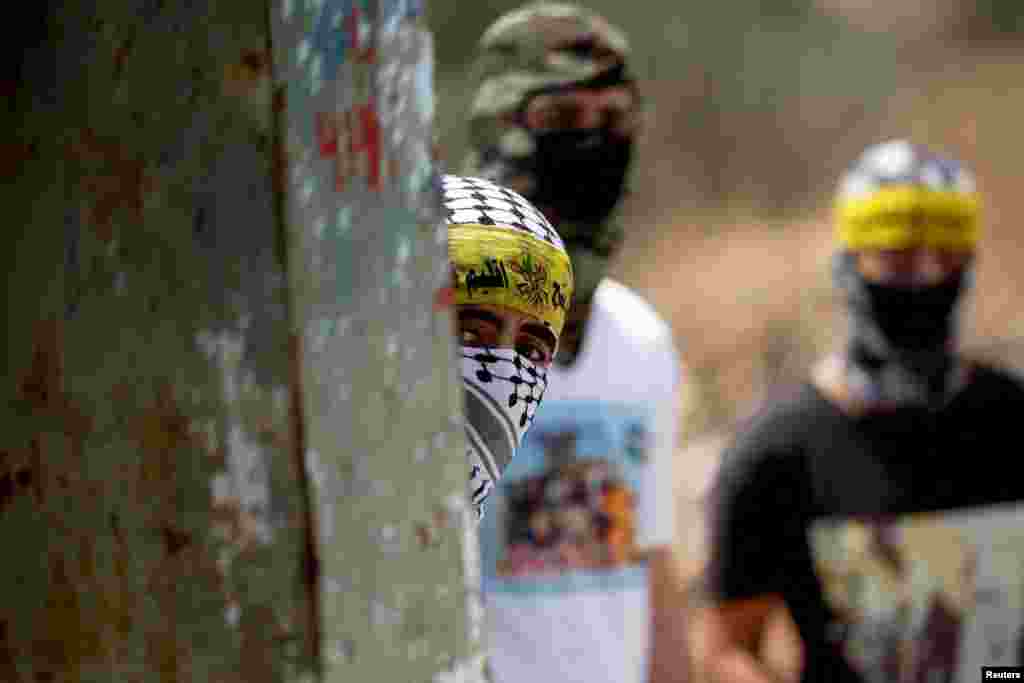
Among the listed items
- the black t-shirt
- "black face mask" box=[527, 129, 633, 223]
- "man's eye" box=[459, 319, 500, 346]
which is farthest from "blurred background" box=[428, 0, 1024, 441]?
"man's eye" box=[459, 319, 500, 346]

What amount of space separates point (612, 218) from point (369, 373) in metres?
2.18

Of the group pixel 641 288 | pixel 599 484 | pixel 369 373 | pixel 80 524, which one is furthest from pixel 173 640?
pixel 641 288

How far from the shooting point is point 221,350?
103cm

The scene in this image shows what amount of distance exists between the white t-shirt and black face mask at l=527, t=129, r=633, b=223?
295mm

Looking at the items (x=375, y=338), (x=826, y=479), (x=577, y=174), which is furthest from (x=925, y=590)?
(x=375, y=338)

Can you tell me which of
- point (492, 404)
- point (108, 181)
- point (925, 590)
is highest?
point (108, 181)

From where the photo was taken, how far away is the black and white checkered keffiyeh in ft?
5.42

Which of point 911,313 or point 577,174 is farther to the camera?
point 911,313

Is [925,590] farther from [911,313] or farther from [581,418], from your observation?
[581,418]

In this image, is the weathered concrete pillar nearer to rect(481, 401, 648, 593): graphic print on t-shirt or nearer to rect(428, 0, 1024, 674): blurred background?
rect(481, 401, 648, 593): graphic print on t-shirt

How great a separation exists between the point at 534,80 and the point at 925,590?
2.21m

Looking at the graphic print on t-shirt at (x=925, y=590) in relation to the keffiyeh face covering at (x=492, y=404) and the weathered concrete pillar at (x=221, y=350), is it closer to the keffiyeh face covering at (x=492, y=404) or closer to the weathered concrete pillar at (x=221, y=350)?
the keffiyeh face covering at (x=492, y=404)

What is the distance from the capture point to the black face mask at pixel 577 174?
3.12m

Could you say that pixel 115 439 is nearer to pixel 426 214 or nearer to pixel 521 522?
pixel 426 214
